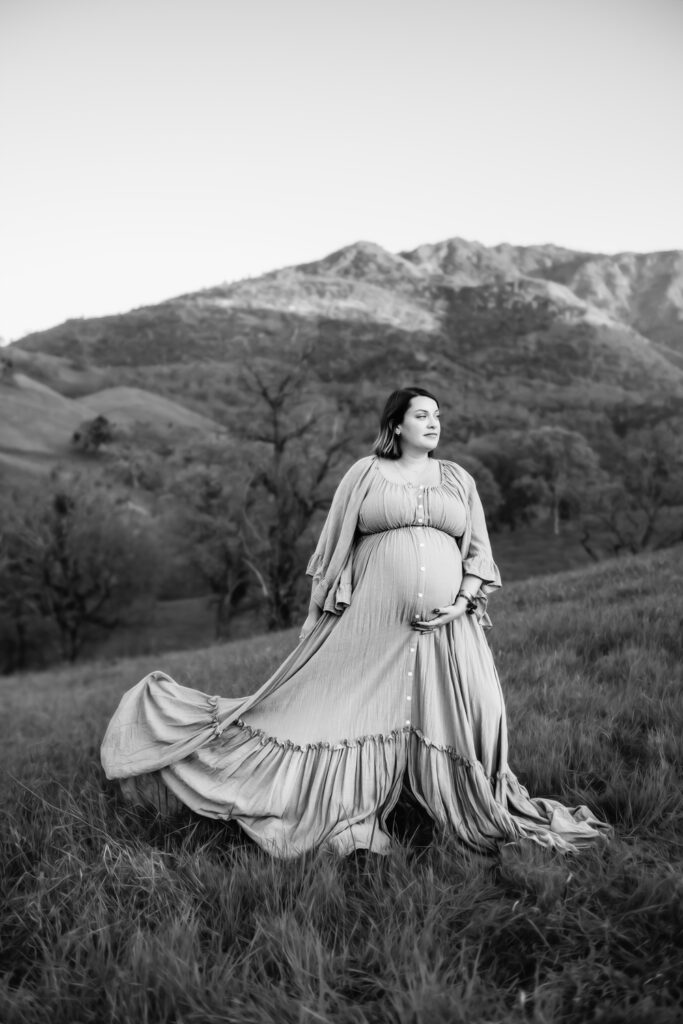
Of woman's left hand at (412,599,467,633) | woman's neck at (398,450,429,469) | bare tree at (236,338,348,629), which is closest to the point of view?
woman's left hand at (412,599,467,633)

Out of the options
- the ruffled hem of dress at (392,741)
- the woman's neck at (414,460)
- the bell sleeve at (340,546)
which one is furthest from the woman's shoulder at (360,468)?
the ruffled hem of dress at (392,741)

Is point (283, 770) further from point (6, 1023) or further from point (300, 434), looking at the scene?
point (300, 434)

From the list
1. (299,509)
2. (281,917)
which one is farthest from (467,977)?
(299,509)

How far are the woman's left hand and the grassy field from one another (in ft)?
3.64

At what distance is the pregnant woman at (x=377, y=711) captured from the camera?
3.51m

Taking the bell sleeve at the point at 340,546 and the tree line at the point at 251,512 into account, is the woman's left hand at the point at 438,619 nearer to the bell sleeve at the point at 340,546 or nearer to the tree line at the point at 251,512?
the bell sleeve at the point at 340,546

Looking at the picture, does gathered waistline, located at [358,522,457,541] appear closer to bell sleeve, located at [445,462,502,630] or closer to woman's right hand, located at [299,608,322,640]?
bell sleeve, located at [445,462,502,630]

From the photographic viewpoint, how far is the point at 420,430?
4.01 m

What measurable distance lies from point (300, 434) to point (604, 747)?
84.9 ft

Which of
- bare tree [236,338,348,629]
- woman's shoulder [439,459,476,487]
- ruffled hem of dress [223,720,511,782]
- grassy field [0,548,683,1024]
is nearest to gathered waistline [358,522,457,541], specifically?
woman's shoulder [439,459,476,487]

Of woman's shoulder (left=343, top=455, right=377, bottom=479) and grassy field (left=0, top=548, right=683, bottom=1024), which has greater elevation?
woman's shoulder (left=343, top=455, right=377, bottom=479)

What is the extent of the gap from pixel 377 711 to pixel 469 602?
83cm

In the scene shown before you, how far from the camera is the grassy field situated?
230 cm

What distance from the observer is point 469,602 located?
393cm
